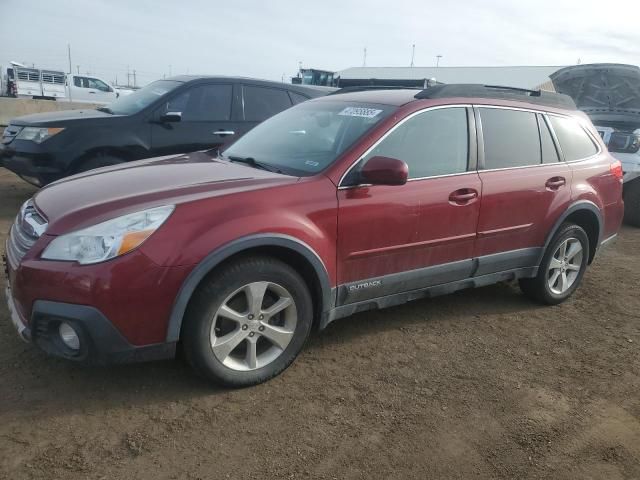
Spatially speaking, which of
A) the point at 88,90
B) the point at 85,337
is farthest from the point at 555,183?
the point at 88,90

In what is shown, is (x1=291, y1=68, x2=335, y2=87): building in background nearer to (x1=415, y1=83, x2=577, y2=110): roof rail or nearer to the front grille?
(x1=415, y1=83, x2=577, y2=110): roof rail

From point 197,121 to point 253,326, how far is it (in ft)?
14.3

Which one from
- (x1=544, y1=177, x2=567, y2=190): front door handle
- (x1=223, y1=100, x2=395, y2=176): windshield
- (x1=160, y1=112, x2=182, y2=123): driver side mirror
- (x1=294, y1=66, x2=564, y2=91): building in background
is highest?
(x1=294, y1=66, x2=564, y2=91): building in background

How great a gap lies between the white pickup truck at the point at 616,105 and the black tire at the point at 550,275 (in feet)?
12.9

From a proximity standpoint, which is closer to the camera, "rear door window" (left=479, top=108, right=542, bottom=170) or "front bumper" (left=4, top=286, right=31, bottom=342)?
"front bumper" (left=4, top=286, right=31, bottom=342)

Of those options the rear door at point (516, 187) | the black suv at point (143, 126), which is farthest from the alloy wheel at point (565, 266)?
the black suv at point (143, 126)

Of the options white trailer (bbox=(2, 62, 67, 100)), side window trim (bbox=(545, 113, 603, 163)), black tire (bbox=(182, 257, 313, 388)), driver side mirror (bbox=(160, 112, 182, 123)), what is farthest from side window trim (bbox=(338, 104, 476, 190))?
white trailer (bbox=(2, 62, 67, 100))

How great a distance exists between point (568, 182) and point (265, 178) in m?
2.65

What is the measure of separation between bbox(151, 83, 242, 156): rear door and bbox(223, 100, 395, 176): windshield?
247 cm

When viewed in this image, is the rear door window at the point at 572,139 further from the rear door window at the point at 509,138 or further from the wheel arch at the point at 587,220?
the wheel arch at the point at 587,220

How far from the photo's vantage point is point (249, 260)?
2859 millimetres

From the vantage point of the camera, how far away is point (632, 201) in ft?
26.5

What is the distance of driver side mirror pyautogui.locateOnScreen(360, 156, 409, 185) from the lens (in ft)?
10.1

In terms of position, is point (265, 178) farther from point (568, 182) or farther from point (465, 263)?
point (568, 182)
